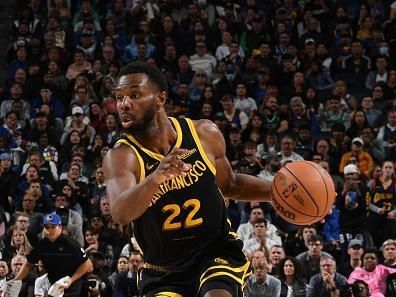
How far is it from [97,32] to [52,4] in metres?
1.61

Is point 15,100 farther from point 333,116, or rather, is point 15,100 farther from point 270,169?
point 333,116

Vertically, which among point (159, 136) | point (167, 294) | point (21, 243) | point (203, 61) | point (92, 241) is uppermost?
point (159, 136)

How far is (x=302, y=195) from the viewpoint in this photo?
4.99 meters

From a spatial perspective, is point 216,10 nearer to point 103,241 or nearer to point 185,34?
point 185,34

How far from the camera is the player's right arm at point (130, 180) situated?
410cm

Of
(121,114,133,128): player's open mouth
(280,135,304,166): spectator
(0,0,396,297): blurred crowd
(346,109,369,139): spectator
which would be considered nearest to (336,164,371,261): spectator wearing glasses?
(0,0,396,297): blurred crowd

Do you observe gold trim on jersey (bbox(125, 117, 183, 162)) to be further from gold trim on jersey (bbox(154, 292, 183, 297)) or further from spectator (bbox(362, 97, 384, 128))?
spectator (bbox(362, 97, 384, 128))

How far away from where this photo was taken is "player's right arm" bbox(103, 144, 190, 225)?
161 inches

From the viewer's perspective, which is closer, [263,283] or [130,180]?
[130,180]

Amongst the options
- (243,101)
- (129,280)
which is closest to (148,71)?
(129,280)

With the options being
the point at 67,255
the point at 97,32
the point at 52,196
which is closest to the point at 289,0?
the point at 97,32

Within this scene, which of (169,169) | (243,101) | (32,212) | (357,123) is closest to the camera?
(169,169)

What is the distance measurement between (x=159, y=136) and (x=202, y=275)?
79 centimetres

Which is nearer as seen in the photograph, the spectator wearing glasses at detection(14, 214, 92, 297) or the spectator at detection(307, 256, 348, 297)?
the spectator at detection(307, 256, 348, 297)
